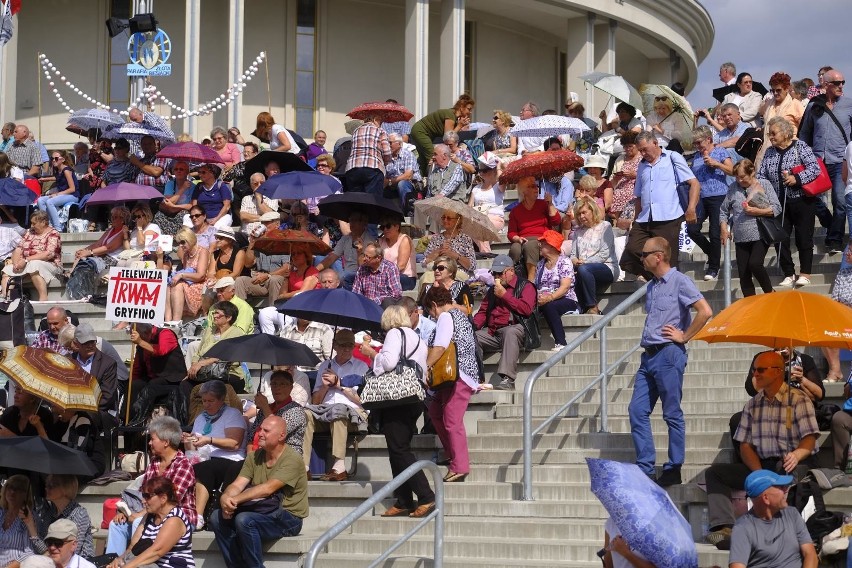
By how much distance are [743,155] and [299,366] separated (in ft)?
21.7

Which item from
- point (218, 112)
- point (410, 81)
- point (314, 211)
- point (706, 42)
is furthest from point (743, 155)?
point (706, 42)

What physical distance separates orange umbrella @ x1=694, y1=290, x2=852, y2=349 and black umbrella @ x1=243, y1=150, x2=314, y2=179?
30.3 ft

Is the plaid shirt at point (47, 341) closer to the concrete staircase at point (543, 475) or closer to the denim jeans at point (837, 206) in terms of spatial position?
the concrete staircase at point (543, 475)

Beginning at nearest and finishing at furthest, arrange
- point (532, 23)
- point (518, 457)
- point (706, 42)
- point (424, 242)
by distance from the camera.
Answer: point (518, 457) < point (424, 242) < point (532, 23) < point (706, 42)

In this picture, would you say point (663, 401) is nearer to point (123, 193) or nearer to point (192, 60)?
point (123, 193)

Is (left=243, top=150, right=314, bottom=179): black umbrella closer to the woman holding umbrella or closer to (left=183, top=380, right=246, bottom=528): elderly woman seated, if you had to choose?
the woman holding umbrella

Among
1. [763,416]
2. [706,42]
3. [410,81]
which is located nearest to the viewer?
[763,416]

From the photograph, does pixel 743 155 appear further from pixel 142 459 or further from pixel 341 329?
pixel 142 459

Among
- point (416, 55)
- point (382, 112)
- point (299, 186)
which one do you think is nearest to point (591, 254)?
point (299, 186)

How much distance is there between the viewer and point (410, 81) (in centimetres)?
2823

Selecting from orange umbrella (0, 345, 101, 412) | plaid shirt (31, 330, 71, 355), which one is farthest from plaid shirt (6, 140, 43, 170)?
orange umbrella (0, 345, 101, 412)

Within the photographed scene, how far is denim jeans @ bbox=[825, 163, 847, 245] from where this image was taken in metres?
15.2

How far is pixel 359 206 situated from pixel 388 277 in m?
1.93

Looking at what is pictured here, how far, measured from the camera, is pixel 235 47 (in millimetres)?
27656
